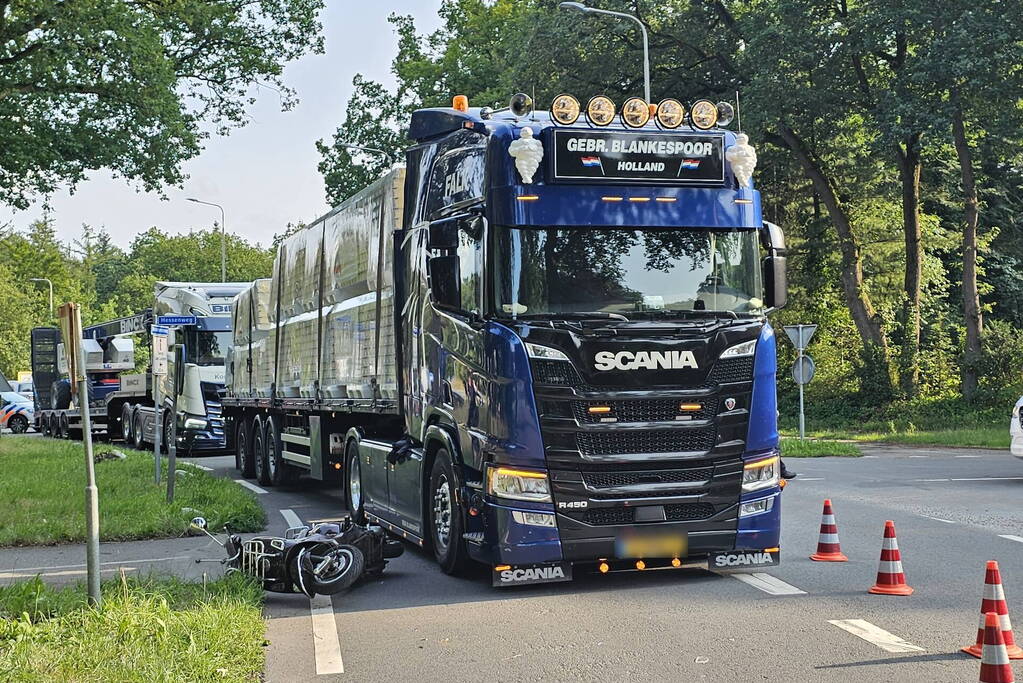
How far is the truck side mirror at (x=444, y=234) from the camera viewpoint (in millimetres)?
9789

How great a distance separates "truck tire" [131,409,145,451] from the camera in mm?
31062

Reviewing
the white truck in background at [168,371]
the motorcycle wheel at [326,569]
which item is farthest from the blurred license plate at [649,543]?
the white truck in background at [168,371]

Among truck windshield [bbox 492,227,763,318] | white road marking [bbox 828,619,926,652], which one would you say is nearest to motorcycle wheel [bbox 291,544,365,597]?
truck windshield [bbox 492,227,763,318]

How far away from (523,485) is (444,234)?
210cm

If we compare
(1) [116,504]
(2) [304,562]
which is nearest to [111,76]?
(1) [116,504]

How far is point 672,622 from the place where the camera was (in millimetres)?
→ 8125

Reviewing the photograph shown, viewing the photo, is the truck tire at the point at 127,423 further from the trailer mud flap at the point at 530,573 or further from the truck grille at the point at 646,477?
the truck grille at the point at 646,477

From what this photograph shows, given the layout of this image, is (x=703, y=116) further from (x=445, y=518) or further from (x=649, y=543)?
(x=445, y=518)

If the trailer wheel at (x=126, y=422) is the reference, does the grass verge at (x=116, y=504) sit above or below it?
below

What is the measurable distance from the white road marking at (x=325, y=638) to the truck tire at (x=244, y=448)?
470 inches

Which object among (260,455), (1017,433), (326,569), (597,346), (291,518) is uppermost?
(597,346)

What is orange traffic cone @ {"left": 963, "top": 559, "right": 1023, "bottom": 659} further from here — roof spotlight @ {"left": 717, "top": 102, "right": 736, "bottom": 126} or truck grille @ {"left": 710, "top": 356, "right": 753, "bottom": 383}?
roof spotlight @ {"left": 717, "top": 102, "right": 736, "bottom": 126}

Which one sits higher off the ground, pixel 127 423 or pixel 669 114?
pixel 669 114

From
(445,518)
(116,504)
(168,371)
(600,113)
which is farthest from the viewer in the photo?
(168,371)
